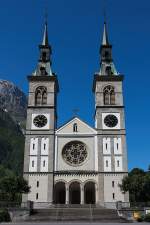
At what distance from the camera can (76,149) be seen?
2282 inches

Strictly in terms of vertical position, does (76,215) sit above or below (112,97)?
below

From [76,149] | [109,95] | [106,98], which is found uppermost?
[109,95]

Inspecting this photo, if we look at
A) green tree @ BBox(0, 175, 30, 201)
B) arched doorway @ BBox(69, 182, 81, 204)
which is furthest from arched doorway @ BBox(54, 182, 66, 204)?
green tree @ BBox(0, 175, 30, 201)

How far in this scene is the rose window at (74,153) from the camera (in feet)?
187

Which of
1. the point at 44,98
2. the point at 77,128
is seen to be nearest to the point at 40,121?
the point at 44,98

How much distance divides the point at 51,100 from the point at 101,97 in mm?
8769

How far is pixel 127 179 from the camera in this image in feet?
165

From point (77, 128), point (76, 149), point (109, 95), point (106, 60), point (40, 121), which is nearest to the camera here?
point (76, 149)

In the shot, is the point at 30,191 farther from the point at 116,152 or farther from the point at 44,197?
the point at 116,152

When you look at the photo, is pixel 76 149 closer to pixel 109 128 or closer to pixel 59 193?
pixel 109 128

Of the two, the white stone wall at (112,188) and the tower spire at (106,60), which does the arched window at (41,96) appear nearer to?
the tower spire at (106,60)

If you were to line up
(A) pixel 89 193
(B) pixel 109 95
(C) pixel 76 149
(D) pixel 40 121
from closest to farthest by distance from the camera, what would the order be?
(C) pixel 76 149
(A) pixel 89 193
(D) pixel 40 121
(B) pixel 109 95

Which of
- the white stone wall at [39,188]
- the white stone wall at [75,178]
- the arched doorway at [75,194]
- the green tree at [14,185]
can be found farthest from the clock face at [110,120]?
the green tree at [14,185]

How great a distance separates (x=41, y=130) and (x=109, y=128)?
11401 mm
